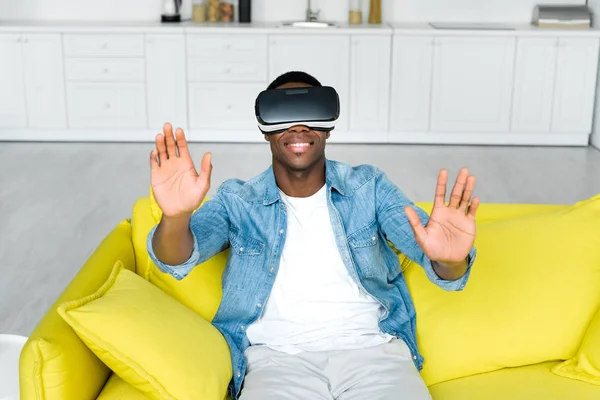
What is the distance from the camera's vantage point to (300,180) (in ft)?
6.77

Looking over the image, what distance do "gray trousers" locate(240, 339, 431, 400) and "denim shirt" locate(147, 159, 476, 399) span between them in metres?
0.07

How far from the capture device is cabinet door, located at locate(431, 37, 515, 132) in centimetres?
587

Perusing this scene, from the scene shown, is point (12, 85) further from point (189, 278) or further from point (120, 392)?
point (120, 392)

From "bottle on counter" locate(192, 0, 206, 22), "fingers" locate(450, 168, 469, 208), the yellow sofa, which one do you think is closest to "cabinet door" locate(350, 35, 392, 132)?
"bottle on counter" locate(192, 0, 206, 22)

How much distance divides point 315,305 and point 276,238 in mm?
182

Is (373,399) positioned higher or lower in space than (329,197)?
lower

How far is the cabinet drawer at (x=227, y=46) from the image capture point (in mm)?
5895

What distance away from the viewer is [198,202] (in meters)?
1.75

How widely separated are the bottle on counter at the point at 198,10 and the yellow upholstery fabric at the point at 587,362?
182 inches

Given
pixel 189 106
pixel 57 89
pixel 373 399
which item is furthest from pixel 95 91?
pixel 373 399

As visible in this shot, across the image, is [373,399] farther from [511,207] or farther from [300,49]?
[300,49]

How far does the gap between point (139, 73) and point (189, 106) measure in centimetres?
41

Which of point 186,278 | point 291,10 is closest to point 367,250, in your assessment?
point 186,278

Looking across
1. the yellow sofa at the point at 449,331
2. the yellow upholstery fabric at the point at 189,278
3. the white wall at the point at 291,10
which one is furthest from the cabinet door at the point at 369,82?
the yellow upholstery fabric at the point at 189,278
